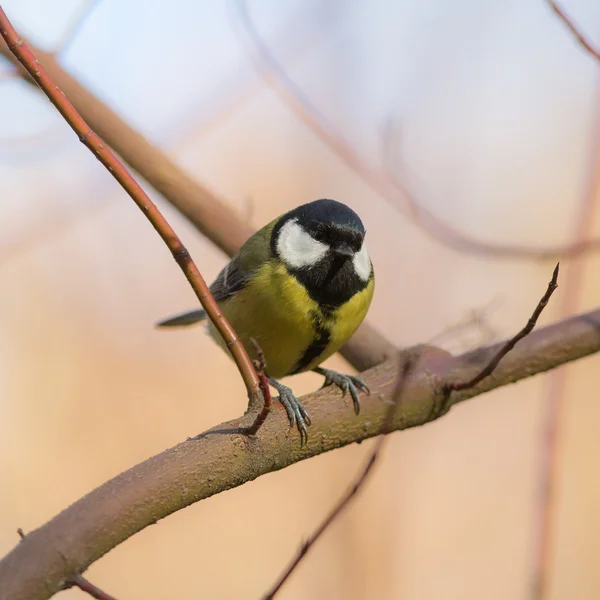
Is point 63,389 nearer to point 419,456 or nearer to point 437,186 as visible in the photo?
point 419,456

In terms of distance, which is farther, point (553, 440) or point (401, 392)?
point (401, 392)

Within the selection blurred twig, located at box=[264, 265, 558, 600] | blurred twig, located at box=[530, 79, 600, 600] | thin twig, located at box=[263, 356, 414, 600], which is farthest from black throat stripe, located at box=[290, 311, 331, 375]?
blurred twig, located at box=[530, 79, 600, 600]

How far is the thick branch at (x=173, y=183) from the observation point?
7.19 ft

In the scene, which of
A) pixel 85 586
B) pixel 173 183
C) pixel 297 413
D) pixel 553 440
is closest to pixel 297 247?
pixel 173 183

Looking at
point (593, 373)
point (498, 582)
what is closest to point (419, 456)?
point (498, 582)

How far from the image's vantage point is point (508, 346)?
4.88 feet

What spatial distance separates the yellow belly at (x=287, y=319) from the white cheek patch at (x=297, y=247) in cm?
5

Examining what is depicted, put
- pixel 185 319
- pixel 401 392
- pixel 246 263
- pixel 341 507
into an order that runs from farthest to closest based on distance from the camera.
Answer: pixel 185 319, pixel 246 263, pixel 401 392, pixel 341 507

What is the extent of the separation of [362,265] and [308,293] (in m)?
0.20

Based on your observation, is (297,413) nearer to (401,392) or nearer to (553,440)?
(401,392)

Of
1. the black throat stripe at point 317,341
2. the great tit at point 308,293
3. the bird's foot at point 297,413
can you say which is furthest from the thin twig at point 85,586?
the black throat stripe at point 317,341

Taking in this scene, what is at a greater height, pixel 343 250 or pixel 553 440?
pixel 343 250

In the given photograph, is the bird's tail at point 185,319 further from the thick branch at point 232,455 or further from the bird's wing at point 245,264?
the thick branch at point 232,455

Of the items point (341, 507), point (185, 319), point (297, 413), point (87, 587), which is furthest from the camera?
point (185, 319)
